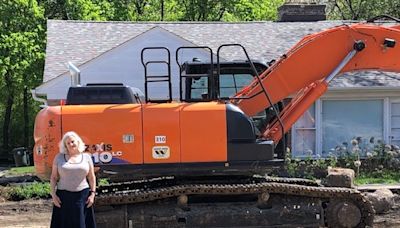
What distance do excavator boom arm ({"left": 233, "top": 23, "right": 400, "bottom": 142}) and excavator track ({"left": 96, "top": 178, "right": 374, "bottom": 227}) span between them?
2.98 feet

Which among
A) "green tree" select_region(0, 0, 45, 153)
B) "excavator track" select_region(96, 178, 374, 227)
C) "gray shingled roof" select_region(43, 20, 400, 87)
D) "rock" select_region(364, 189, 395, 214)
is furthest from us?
"green tree" select_region(0, 0, 45, 153)

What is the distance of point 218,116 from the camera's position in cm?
866

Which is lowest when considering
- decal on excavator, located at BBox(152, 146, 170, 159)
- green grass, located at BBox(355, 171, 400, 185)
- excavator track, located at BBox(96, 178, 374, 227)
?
green grass, located at BBox(355, 171, 400, 185)

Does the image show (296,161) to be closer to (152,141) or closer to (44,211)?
(44,211)

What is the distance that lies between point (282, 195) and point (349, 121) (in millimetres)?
10963

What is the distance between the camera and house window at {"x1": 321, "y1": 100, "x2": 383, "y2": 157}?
1958cm

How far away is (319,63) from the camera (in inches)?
372

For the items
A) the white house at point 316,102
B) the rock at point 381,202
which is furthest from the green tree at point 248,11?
the rock at point 381,202

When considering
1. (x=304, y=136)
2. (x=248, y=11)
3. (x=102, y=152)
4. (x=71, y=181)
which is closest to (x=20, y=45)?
(x=248, y=11)

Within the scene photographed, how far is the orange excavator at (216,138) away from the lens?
340 inches

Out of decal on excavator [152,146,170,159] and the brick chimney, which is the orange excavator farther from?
the brick chimney

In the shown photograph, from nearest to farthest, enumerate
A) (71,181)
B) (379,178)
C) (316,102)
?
(71,181), (379,178), (316,102)

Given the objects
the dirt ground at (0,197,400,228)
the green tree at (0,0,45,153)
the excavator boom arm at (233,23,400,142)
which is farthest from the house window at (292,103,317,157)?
the green tree at (0,0,45,153)

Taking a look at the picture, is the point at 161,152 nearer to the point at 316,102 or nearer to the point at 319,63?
the point at 319,63
